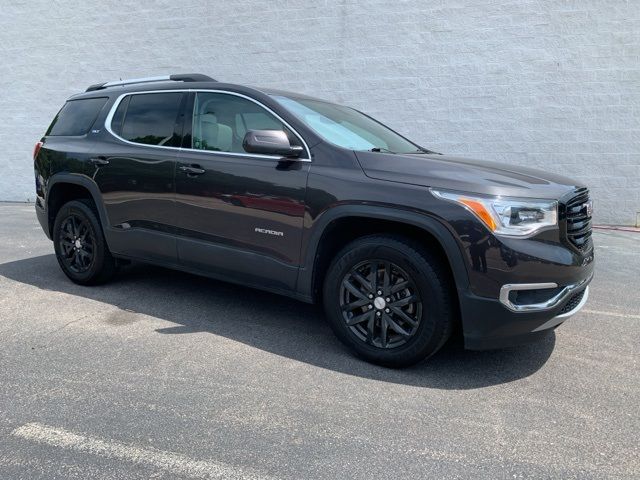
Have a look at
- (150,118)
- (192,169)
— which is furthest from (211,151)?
(150,118)

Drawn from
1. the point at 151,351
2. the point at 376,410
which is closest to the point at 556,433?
the point at 376,410

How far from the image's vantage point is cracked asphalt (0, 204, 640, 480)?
2471 mm

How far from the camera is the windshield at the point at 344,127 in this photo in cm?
389

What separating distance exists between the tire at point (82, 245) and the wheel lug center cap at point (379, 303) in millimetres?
2923

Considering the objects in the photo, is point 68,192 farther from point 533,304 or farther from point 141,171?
point 533,304

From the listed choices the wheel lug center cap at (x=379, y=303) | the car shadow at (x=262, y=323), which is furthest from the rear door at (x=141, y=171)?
the wheel lug center cap at (x=379, y=303)

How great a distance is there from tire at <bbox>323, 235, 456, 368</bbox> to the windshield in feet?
2.83

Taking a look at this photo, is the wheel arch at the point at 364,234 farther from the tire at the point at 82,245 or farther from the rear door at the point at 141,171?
the tire at the point at 82,245

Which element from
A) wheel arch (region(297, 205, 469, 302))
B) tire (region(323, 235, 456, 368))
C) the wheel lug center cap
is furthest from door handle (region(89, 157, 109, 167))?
the wheel lug center cap

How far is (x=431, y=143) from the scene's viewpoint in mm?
10203

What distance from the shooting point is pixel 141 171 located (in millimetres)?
4531

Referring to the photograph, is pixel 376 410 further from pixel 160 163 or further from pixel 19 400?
pixel 160 163

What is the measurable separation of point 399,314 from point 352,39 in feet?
27.3

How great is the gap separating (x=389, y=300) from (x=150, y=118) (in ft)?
9.23
